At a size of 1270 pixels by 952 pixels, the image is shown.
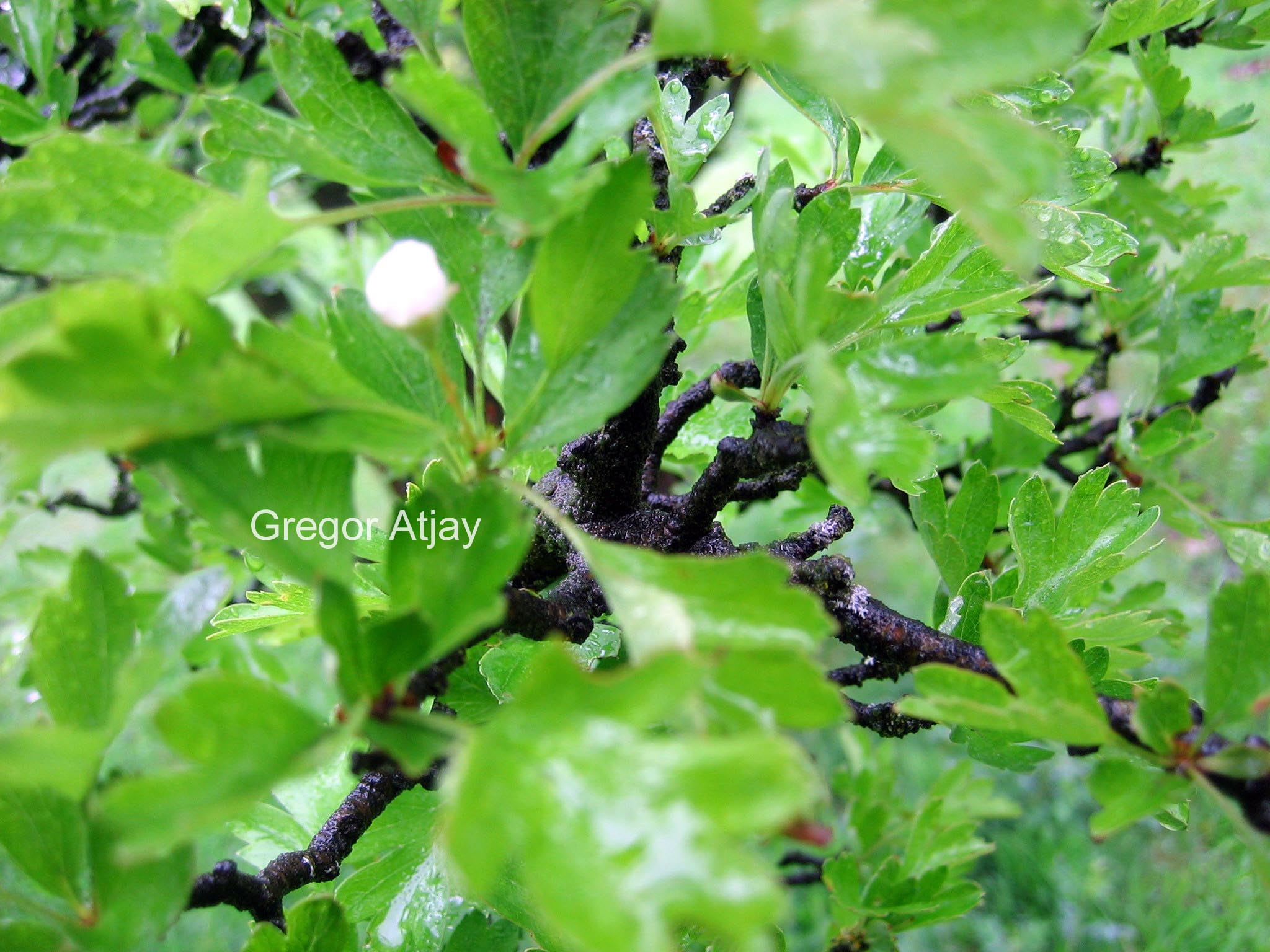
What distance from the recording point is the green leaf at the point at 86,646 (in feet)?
1.32

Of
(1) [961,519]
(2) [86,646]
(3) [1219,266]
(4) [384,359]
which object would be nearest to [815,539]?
(1) [961,519]

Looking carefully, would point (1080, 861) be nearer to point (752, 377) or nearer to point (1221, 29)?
point (1221, 29)

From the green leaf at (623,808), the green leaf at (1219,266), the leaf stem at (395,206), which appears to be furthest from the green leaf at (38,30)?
the green leaf at (1219,266)

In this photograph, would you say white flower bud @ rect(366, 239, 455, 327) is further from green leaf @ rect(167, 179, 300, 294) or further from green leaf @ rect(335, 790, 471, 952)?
green leaf @ rect(335, 790, 471, 952)

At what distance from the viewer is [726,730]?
31cm

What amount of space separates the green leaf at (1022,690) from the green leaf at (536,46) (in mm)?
306

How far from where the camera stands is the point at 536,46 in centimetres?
38

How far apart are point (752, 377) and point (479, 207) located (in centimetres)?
22

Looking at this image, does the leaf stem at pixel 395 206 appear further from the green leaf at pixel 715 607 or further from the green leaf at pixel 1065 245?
the green leaf at pixel 1065 245

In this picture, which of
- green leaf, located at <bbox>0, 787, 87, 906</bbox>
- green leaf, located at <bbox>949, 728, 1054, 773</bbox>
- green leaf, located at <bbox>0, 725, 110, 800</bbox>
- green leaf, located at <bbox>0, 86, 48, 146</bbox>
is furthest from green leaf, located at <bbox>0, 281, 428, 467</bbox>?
green leaf, located at <bbox>0, 86, 48, 146</bbox>

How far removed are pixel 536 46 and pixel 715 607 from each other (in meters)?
0.26

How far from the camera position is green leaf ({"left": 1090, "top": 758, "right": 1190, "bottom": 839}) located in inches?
14.6

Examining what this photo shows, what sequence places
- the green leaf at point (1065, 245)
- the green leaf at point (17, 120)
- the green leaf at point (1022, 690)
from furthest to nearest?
1. the green leaf at point (17, 120)
2. the green leaf at point (1065, 245)
3. the green leaf at point (1022, 690)

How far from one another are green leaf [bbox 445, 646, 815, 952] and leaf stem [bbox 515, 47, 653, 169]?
0.74ft
